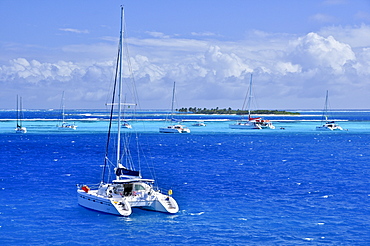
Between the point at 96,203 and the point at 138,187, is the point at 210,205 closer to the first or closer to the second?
the point at 138,187

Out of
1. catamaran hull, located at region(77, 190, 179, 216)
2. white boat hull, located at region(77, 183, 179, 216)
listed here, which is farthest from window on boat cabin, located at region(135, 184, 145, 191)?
catamaran hull, located at region(77, 190, 179, 216)

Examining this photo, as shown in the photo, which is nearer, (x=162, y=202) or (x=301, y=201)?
(x=162, y=202)

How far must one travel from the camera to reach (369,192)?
46.4m

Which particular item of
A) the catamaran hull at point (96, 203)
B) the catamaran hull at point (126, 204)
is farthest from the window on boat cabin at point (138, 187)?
the catamaran hull at point (96, 203)

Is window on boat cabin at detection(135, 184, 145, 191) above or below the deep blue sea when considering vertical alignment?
above

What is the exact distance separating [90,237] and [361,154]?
6215 cm

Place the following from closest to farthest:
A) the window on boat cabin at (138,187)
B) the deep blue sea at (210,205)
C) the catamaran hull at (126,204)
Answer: the deep blue sea at (210,205) → the catamaran hull at (126,204) → the window on boat cabin at (138,187)

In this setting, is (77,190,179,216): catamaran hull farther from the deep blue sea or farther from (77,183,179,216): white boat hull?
the deep blue sea

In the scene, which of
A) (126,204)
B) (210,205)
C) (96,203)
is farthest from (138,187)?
(210,205)

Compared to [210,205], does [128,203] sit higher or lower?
higher

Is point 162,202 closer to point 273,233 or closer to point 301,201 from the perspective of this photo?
point 273,233

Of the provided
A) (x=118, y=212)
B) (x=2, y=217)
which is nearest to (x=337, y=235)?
(x=118, y=212)

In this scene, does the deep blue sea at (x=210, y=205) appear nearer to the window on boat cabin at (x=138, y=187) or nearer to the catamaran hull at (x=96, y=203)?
the catamaran hull at (x=96, y=203)

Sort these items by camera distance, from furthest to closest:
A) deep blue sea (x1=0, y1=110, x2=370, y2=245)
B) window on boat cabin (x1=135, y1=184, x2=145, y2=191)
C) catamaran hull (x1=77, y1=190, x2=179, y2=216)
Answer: window on boat cabin (x1=135, y1=184, x2=145, y2=191), catamaran hull (x1=77, y1=190, x2=179, y2=216), deep blue sea (x1=0, y1=110, x2=370, y2=245)
